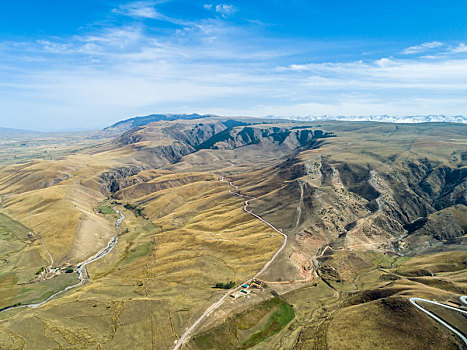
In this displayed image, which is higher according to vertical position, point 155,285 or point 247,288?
point 247,288

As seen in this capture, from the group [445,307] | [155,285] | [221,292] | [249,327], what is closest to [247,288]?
[221,292]

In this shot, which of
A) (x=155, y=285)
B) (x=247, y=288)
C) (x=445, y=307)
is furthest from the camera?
(x=155, y=285)

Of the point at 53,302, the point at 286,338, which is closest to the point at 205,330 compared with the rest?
the point at 286,338

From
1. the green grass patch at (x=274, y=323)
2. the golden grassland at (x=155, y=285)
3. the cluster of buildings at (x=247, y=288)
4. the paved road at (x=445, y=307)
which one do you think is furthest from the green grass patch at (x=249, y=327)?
the paved road at (x=445, y=307)

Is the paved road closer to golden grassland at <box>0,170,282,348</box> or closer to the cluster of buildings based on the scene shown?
the cluster of buildings

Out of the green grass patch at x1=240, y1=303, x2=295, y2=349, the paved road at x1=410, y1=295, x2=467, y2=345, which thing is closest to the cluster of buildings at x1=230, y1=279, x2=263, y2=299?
the green grass patch at x1=240, y1=303, x2=295, y2=349

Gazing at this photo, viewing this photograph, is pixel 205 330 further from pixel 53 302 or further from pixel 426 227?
pixel 426 227

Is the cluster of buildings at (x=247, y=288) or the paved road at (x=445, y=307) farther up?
the paved road at (x=445, y=307)

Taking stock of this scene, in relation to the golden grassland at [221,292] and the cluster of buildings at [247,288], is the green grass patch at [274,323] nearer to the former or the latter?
the golden grassland at [221,292]

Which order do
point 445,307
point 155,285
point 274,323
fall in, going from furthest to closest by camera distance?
point 155,285
point 274,323
point 445,307

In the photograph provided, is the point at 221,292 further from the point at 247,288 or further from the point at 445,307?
the point at 445,307

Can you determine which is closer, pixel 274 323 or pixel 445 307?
pixel 445 307
